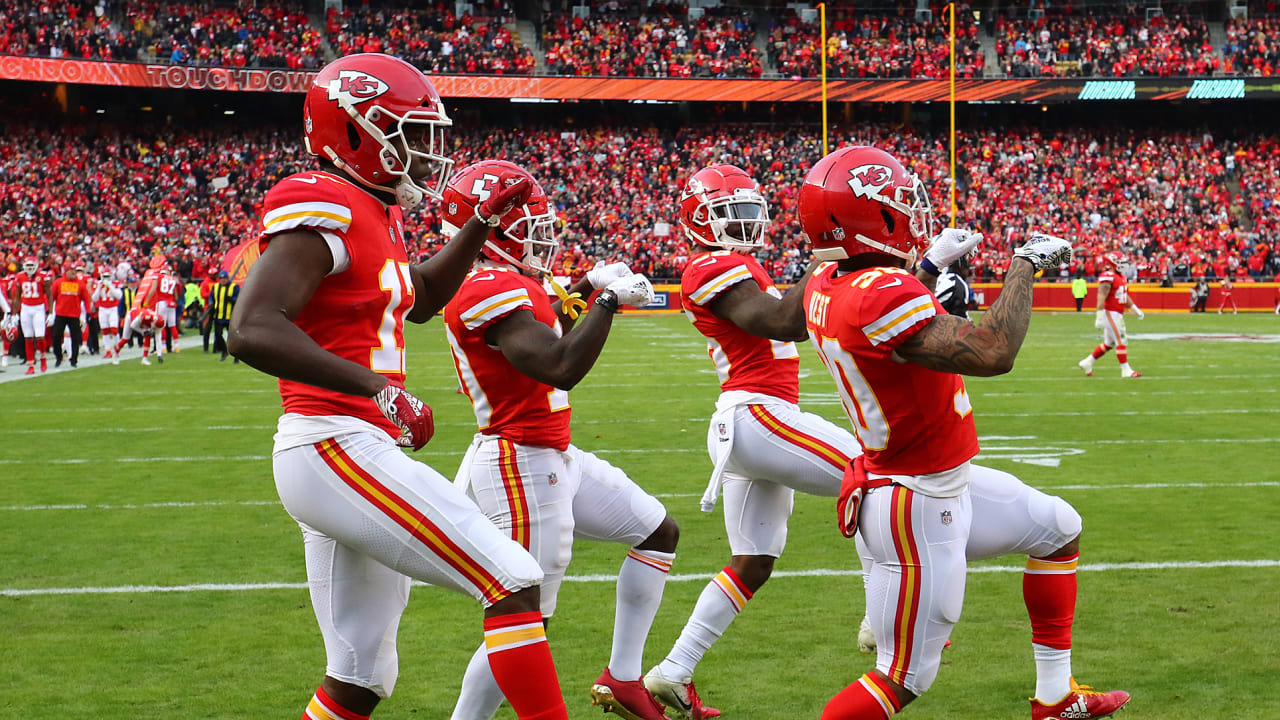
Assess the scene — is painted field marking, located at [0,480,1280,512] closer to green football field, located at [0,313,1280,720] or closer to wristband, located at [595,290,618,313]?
green football field, located at [0,313,1280,720]

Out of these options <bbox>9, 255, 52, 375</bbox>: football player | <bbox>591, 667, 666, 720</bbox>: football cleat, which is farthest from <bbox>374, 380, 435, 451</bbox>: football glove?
<bbox>9, 255, 52, 375</bbox>: football player

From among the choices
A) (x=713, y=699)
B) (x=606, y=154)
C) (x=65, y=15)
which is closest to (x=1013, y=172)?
(x=606, y=154)

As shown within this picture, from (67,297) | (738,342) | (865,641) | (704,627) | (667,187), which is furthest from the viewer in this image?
(667,187)

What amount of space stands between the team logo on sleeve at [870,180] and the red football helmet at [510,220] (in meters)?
1.10

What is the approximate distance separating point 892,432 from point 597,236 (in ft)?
116

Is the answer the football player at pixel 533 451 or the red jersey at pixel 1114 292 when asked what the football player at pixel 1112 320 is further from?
the football player at pixel 533 451

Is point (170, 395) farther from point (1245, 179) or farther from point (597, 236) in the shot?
point (1245, 179)

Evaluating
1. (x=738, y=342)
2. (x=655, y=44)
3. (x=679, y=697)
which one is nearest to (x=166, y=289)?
(x=738, y=342)

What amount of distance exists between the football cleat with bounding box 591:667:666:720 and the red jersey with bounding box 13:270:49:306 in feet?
57.6

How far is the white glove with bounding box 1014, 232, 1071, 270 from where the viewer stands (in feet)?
12.5

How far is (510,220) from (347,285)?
1270 mm

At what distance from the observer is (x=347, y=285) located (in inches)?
132

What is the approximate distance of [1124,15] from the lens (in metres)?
44.2

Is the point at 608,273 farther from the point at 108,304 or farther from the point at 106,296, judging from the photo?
the point at 108,304
